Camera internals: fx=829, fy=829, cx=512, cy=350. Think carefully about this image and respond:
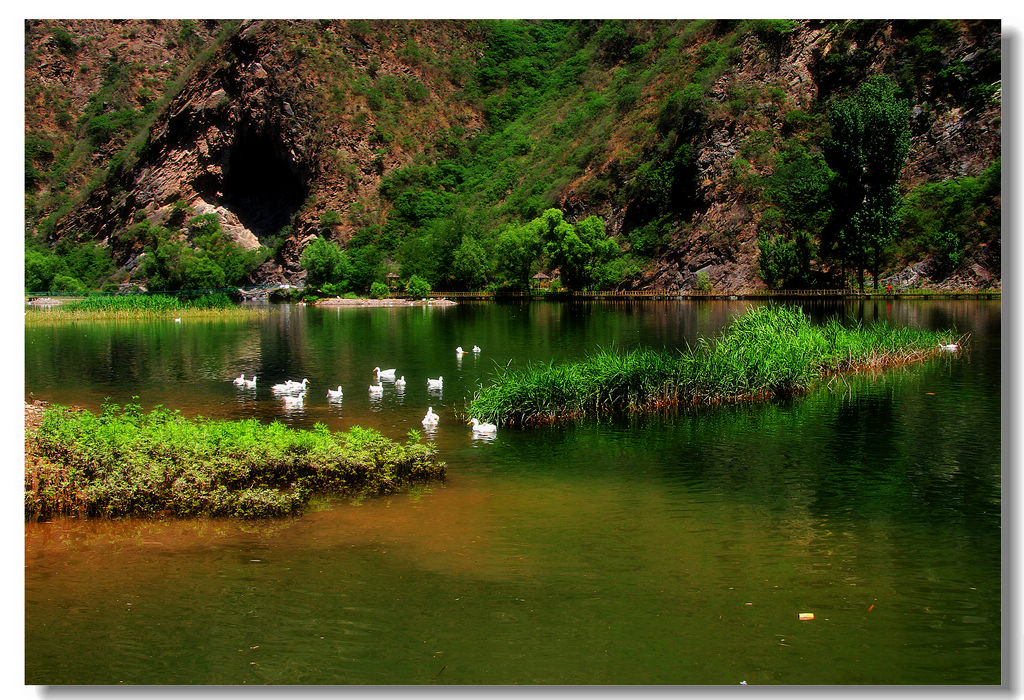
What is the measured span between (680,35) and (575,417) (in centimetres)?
10734

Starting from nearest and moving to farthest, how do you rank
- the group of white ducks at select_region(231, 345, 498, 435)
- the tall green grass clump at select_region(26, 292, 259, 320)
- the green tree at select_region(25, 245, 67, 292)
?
the group of white ducks at select_region(231, 345, 498, 435)
the tall green grass clump at select_region(26, 292, 259, 320)
the green tree at select_region(25, 245, 67, 292)

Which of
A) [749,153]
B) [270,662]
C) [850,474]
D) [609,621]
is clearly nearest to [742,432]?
[850,474]

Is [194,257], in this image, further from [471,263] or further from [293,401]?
[293,401]

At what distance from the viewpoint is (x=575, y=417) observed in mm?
23203

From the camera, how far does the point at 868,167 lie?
72.6 m

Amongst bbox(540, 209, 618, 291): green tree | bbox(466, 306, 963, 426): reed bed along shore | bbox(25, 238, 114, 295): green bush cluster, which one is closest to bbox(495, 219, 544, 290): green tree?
bbox(540, 209, 618, 291): green tree

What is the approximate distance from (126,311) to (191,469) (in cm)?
6530

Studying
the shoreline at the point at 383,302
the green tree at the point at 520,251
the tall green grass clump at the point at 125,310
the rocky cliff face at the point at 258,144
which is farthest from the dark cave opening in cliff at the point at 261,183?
the tall green grass clump at the point at 125,310

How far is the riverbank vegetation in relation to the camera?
1393 cm

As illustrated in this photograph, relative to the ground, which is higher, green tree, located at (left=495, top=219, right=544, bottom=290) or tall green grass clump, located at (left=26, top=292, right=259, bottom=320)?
green tree, located at (left=495, top=219, right=544, bottom=290)

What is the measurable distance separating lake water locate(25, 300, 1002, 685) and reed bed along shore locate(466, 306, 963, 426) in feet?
3.53

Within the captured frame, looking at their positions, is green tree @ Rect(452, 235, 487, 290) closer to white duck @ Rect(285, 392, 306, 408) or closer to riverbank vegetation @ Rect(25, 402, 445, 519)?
white duck @ Rect(285, 392, 306, 408)

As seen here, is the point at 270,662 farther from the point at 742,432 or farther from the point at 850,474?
the point at 742,432

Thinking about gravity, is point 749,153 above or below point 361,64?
below
